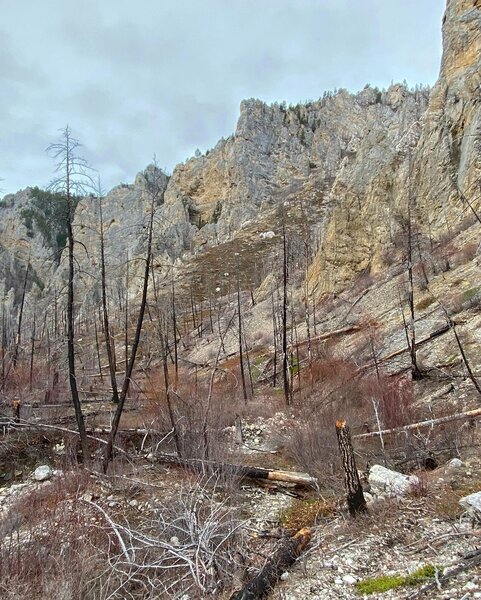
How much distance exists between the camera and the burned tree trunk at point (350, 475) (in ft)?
19.1

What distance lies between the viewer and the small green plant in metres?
4.08

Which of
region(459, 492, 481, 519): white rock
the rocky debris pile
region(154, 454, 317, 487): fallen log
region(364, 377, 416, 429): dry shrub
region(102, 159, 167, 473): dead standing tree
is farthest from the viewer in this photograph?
region(102, 159, 167, 473): dead standing tree

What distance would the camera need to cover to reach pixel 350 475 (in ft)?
19.1

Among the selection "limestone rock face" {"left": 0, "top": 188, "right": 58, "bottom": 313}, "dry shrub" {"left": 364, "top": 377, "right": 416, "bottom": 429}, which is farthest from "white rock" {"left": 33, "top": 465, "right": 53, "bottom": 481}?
"limestone rock face" {"left": 0, "top": 188, "right": 58, "bottom": 313}

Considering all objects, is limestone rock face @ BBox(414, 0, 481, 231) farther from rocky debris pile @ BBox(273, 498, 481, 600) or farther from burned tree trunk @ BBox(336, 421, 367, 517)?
rocky debris pile @ BBox(273, 498, 481, 600)

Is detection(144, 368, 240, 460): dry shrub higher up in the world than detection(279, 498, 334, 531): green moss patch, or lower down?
higher up

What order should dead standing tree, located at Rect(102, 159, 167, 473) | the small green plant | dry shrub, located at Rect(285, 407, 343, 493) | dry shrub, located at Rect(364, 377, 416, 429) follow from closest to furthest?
the small green plant → dry shrub, located at Rect(285, 407, 343, 493) → dry shrub, located at Rect(364, 377, 416, 429) → dead standing tree, located at Rect(102, 159, 167, 473)

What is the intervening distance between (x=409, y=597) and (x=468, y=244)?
21.5 meters

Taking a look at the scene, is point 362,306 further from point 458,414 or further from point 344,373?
point 458,414

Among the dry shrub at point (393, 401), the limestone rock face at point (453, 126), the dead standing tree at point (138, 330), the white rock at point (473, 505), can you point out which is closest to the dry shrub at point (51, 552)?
the dead standing tree at point (138, 330)

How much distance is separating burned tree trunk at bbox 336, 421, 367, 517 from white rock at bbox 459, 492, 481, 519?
135cm

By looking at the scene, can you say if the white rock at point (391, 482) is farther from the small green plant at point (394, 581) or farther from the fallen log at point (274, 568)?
the small green plant at point (394, 581)

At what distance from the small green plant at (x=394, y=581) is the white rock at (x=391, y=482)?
201 cm

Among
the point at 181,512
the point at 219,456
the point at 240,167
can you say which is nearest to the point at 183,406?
the point at 219,456
